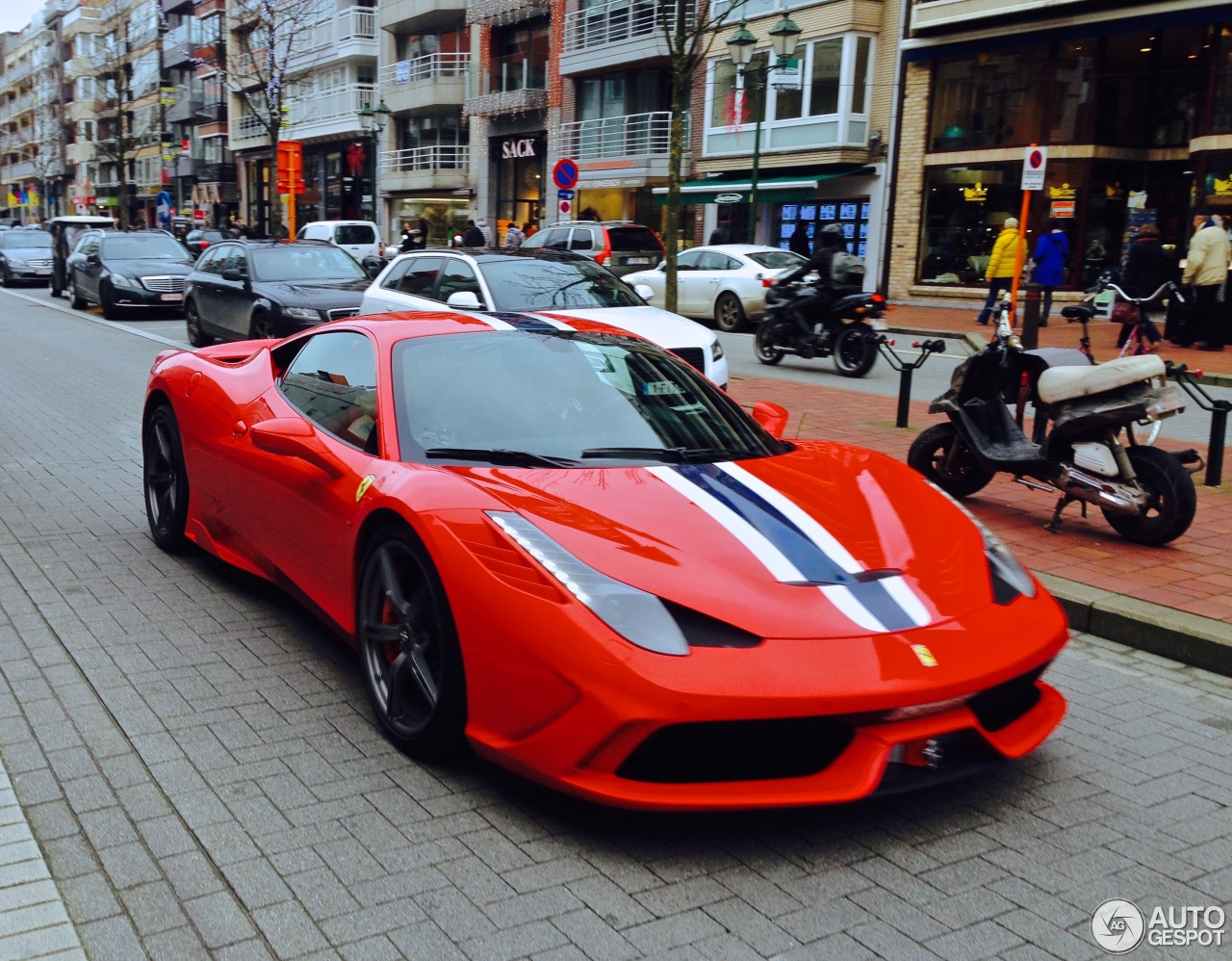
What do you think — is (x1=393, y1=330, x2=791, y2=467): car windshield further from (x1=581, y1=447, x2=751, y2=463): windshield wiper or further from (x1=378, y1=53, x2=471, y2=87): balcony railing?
(x1=378, y1=53, x2=471, y2=87): balcony railing

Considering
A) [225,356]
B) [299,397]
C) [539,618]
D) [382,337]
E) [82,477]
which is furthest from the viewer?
[82,477]

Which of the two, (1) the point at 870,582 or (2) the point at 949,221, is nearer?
(1) the point at 870,582

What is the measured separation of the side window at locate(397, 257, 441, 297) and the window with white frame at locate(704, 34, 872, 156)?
55.4ft

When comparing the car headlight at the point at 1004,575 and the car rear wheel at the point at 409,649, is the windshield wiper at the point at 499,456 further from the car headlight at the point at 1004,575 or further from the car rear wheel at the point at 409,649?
the car headlight at the point at 1004,575

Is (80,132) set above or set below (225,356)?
above

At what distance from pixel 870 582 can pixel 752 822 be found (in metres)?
0.75

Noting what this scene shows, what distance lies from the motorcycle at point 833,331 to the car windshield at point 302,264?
5.63m

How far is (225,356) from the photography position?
611 centimetres

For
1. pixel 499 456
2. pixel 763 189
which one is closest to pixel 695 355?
pixel 499 456

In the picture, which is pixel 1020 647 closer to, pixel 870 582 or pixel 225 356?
pixel 870 582

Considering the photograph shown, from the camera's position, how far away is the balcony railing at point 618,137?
3688 centimetres

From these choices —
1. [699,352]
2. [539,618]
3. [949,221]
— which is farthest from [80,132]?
[539,618]

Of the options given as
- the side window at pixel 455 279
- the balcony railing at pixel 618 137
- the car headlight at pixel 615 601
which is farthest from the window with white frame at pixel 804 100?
the car headlight at pixel 615 601

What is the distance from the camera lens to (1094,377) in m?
6.57
